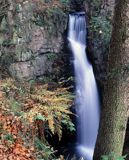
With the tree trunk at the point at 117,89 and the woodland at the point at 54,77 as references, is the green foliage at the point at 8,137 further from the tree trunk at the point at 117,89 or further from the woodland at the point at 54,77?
the tree trunk at the point at 117,89

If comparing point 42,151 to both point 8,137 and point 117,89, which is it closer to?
point 8,137

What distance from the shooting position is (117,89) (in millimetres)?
6082

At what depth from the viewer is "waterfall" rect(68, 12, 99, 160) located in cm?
1228

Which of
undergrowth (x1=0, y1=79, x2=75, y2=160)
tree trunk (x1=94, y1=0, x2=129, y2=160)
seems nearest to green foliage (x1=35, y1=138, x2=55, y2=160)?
undergrowth (x1=0, y1=79, x2=75, y2=160)

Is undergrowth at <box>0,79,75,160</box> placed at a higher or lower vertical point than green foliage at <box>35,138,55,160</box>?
higher

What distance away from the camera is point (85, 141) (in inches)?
476

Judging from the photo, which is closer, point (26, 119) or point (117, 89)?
point (26, 119)

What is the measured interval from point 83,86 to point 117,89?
666 cm

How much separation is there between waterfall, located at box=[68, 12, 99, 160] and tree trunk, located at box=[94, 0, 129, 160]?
5804 millimetres

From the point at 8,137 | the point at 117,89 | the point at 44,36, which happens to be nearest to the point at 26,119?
the point at 8,137

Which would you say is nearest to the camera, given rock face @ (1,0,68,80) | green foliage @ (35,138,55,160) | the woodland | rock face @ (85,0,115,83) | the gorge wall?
green foliage @ (35,138,55,160)

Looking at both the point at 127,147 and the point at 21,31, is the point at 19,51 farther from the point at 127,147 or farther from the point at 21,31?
the point at 127,147

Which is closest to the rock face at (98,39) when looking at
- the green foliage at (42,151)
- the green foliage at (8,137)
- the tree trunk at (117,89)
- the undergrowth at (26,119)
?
the undergrowth at (26,119)

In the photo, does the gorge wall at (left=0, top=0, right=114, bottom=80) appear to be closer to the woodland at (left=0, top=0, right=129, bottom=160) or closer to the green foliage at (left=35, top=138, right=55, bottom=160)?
the woodland at (left=0, top=0, right=129, bottom=160)
